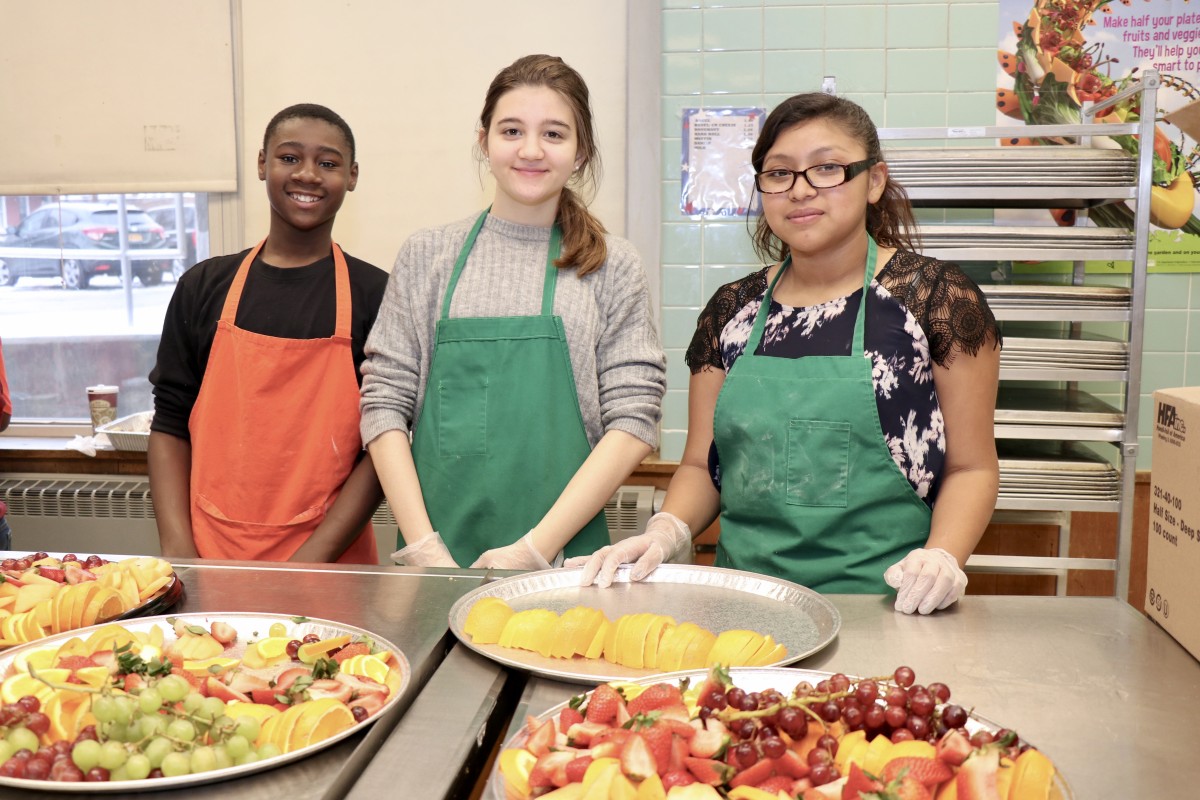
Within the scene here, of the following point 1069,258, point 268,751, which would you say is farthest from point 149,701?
point 1069,258

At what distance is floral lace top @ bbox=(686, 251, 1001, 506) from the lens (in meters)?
1.82

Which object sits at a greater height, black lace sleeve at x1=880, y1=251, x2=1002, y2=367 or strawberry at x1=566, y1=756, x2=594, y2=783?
black lace sleeve at x1=880, y1=251, x2=1002, y2=367

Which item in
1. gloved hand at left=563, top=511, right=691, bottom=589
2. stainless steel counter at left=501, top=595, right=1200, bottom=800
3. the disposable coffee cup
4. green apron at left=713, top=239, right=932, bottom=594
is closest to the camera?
stainless steel counter at left=501, top=595, right=1200, bottom=800

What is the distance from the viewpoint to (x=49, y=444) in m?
3.94

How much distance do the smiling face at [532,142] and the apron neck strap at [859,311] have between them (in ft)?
1.57

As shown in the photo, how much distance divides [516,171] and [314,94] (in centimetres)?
204

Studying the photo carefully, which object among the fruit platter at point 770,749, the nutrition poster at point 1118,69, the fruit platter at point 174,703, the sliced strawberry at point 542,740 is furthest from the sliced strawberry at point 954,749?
the nutrition poster at point 1118,69

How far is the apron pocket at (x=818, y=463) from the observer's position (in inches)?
71.3

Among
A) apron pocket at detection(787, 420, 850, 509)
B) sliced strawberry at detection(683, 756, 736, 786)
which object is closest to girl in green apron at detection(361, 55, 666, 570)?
apron pocket at detection(787, 420, 850, 509)

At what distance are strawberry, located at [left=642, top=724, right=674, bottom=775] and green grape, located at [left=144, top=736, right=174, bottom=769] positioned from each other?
1.44 ft

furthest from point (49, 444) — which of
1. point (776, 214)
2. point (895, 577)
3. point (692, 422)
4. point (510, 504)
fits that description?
point (895, 577)

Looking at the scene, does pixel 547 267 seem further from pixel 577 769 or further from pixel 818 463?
pixel 577 769

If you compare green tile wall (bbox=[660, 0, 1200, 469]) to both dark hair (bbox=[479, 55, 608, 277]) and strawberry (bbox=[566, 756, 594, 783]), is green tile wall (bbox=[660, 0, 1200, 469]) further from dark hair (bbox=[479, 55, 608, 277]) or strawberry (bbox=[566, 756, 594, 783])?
strawberry (bbox=[566, 756, 594, 783])

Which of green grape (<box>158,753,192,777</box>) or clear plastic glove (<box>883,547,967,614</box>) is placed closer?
green grape (<box>158,753,192,777</box>)
